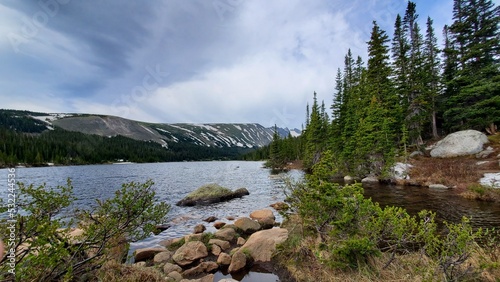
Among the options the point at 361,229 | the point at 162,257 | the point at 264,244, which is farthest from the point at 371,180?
the point at 162,257

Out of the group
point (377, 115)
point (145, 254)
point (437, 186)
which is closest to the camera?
point (145, 254)

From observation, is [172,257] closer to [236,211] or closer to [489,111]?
[236,211]

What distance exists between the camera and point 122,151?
14788cm

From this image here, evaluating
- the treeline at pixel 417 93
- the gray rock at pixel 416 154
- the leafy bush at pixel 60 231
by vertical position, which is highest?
the treeline at pixel 417 93

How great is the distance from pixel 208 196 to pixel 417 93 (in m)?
36.1

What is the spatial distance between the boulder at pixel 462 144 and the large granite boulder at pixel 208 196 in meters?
26.6

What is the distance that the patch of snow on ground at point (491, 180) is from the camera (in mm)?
18547

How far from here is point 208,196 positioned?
2570 centimetres

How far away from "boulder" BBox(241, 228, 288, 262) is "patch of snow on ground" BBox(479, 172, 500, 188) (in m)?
18.4

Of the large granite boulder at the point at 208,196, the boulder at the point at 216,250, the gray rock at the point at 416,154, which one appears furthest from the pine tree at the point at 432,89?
the boulder at the point at 216,250

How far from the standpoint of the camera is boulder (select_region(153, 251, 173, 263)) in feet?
35.0

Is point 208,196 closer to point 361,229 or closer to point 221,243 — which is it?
point 221,243

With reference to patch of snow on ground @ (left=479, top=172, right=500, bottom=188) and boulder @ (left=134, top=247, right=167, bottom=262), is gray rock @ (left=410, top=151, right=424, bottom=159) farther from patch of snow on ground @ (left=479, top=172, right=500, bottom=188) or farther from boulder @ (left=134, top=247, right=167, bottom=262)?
boulder @ (left=134, top=247, right=167, bottom=262)

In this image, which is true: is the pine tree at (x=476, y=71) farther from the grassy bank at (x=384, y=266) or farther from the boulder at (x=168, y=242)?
the boulder at (x=168, y=242)
